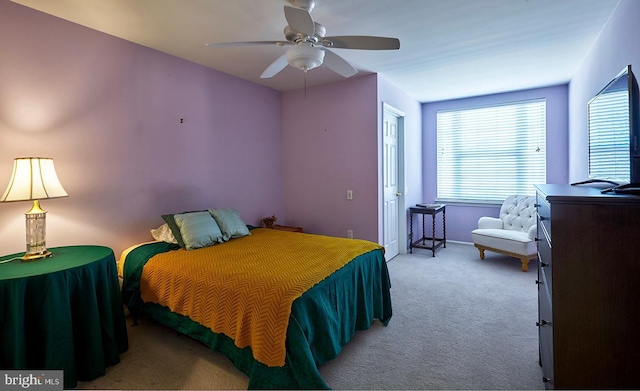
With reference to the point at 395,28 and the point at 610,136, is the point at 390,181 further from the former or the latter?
the point at 610,136

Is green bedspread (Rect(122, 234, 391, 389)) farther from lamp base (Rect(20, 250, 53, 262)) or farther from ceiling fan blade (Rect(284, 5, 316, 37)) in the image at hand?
ceiling fan blade (Rect(284, 5, 316, 37))

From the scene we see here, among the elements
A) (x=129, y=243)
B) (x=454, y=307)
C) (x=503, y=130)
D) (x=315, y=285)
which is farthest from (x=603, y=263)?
(x=503, y=130)

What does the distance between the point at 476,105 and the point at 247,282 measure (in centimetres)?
478

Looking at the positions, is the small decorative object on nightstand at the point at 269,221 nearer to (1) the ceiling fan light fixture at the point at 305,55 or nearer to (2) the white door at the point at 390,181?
(2) the white door at the point at 390,181

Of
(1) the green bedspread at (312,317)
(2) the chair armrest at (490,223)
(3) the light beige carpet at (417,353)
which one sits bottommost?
(3) the light beige carpet at (417,353)

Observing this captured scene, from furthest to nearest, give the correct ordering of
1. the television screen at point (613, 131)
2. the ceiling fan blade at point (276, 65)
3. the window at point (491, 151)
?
the window at point (491, 151) → the ceiling fan blade at point (276, 65) → the television screen at point (613, 131)

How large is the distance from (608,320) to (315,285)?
4.36 feet

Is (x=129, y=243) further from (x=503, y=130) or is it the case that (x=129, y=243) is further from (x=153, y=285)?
(x=503, y=130)

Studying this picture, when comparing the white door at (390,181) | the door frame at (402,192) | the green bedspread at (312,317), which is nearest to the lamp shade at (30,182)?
the green bedspread at (312,317)

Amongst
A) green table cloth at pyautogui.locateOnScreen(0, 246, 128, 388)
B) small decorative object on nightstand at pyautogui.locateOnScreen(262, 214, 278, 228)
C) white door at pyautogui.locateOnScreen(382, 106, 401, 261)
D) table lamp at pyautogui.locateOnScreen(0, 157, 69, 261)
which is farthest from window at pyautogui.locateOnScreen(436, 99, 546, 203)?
table lamp at pyautogui.locateOnScreen(0, 157, 69, 261)

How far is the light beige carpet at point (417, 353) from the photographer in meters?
1.81

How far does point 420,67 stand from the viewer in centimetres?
354

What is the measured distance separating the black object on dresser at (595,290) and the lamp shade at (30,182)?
9.39 ft

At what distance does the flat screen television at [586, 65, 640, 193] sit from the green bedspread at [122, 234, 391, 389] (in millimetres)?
1530
